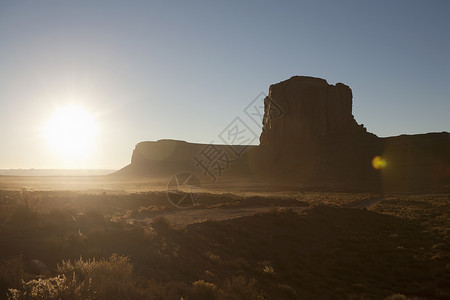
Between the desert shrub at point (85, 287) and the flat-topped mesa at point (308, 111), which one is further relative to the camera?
the flat-topped mesa at point (308, 111)

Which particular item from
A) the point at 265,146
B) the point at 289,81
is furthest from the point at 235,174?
the point at 289,81

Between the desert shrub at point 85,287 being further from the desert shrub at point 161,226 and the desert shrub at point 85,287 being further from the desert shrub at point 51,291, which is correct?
the desert shrub at point 161,226

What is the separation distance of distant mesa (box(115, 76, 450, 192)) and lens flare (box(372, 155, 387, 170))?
8.6 inches

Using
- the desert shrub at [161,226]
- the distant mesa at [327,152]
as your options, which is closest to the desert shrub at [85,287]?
the desert shrub at [161,226]

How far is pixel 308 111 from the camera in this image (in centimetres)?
9200

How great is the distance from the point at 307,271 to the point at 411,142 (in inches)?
2998

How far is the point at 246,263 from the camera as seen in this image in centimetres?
1289

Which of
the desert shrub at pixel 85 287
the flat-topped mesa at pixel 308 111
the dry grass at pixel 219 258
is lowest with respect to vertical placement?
the dry grass at pixel 219 258

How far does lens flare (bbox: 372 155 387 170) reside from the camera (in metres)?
71.4

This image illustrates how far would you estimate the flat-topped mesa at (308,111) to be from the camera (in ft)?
292

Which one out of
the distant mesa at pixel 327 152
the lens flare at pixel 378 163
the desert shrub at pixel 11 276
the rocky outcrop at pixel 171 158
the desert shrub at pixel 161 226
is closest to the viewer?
the desert shrub at pixel 11 276

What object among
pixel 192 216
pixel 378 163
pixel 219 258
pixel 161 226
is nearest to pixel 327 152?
pixel 378 163

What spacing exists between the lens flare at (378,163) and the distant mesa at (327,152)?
22 centimetres

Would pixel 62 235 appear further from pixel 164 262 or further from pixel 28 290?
pixel 28 290
